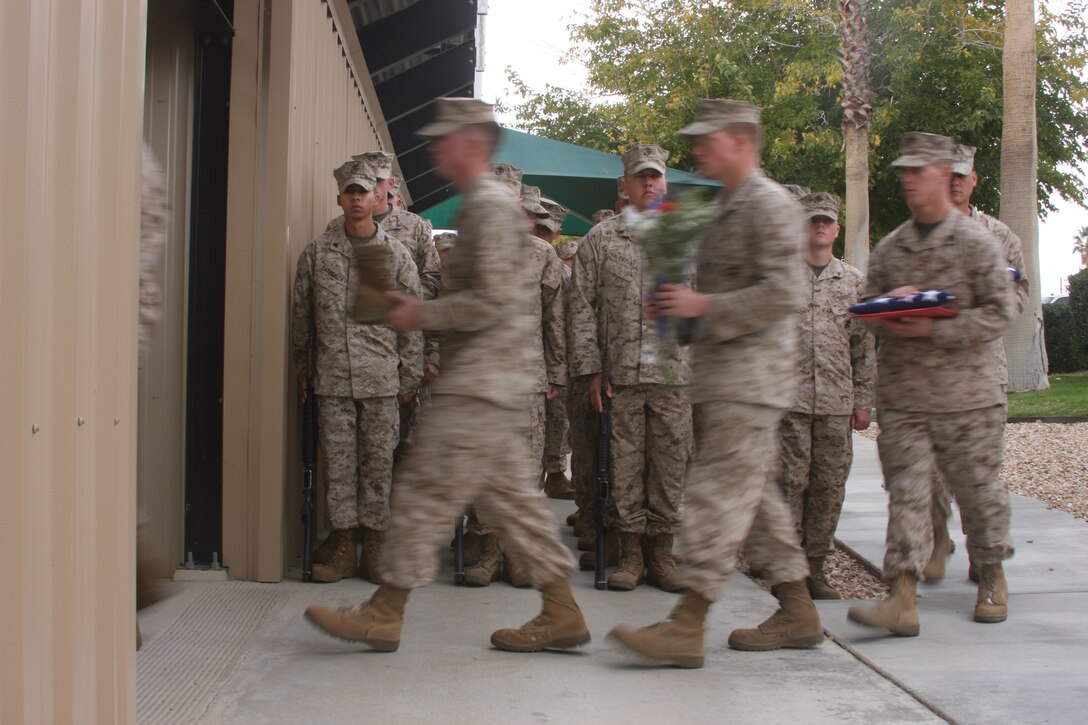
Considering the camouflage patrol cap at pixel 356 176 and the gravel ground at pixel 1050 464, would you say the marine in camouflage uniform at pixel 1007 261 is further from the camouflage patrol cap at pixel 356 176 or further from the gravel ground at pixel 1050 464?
the camouflage patrol cap at pixel 356 176

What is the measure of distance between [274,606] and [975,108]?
75.4ft

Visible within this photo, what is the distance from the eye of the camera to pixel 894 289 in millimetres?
5270

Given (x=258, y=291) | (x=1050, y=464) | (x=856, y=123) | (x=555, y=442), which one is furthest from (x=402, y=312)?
(x=856, y=123)

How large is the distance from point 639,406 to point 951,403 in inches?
63.4

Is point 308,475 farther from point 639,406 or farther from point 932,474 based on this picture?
point 932,474

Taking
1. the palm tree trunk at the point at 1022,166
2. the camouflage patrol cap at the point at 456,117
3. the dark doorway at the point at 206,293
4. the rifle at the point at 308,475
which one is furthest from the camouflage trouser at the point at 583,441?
the palm tree trunk at the point at 1022,166

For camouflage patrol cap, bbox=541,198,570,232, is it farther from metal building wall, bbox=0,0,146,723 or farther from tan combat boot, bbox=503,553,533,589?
metal building wall, bbox=0,0,146,723

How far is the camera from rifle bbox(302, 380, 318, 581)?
5.96m

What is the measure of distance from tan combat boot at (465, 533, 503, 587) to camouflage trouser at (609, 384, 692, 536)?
2.25 feet

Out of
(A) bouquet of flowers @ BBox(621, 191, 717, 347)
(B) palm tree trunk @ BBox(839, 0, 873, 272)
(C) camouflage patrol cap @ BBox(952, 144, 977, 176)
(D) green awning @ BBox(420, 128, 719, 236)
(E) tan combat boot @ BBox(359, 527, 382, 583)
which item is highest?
(B) palm tree trunk @ BBox(839, 0, 873, 272)

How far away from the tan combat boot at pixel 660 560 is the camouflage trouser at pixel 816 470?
0.70 metres

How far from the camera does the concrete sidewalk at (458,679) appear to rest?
3829 mm

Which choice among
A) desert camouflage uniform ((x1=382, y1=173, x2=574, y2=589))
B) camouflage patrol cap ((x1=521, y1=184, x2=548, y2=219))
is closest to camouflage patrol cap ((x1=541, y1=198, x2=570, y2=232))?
camouflage patrol cap ((x1=521, y1=184, x2=548, y2=219))

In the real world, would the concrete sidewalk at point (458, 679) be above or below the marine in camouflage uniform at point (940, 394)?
below
